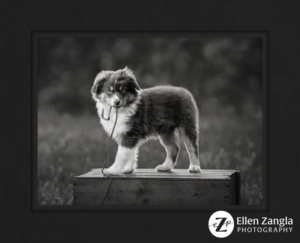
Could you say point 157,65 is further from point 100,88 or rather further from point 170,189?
point 170,189

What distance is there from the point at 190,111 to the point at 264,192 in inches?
44.5

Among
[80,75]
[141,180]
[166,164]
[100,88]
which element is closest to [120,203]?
[141,180]

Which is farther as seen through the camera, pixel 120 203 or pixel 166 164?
pixel 166 164

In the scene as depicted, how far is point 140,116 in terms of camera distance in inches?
199

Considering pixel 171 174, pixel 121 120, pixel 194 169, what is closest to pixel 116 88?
pixel 121 120

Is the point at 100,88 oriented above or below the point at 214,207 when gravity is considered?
above

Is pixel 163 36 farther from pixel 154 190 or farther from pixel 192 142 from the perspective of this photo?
pixel 154 190

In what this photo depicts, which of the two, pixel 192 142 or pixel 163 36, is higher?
pixel 163 36

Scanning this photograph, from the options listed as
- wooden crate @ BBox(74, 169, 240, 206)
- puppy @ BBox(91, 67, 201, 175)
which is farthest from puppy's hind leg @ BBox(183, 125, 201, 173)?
wooden crate @ BBox(74, 169, 240, 206)

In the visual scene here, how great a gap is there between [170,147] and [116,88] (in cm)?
97

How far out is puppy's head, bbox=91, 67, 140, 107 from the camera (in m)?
4.85

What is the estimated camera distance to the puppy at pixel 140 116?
4914mm

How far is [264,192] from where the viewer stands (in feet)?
16.0

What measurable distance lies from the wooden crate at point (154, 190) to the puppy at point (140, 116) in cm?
18
